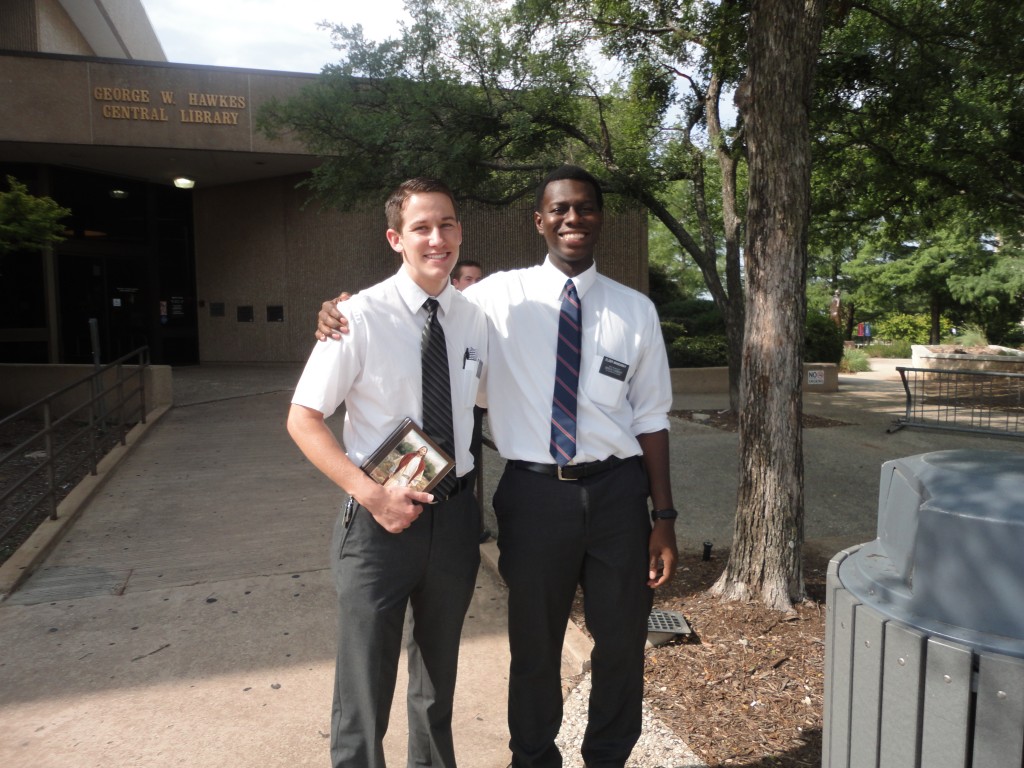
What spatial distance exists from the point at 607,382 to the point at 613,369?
0.05 m

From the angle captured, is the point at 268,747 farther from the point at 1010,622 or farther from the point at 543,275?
the point at 1010,622

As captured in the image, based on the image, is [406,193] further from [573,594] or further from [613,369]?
[573,594]

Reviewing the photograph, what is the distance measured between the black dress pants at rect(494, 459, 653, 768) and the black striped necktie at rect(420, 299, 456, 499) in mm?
289

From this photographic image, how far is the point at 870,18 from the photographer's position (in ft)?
32.9

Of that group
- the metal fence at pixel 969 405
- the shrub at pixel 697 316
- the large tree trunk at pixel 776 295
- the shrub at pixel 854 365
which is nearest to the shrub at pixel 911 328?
the shrub at pixel 854 365

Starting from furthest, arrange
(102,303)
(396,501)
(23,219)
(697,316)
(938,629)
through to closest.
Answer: (697,316)
(102,303)
(23,219)
(396,501)
(938,629)

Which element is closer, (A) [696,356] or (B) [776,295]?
(B) [776,295]

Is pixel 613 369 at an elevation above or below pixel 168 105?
below

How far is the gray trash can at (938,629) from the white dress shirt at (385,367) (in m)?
1.20

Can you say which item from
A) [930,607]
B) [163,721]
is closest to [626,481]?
[930,607]

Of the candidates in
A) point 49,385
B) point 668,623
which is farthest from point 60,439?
point 668,623

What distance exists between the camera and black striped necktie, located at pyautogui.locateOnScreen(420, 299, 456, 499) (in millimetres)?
2408

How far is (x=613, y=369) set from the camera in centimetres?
264

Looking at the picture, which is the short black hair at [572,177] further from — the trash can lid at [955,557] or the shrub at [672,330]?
the shrub at [672,330]
